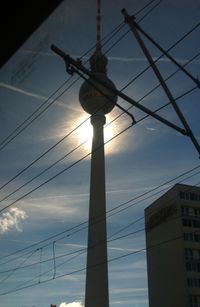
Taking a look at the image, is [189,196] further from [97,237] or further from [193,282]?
[97,237]

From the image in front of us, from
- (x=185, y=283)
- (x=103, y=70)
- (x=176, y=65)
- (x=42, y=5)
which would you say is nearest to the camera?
(x=42, y=5)

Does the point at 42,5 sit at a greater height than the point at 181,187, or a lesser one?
lesser

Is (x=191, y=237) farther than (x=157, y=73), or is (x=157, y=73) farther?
(x=191, y=237)

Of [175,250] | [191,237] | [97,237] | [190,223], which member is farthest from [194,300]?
[97,237]

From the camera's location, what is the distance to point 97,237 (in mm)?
100812

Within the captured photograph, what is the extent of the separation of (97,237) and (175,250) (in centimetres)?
1831

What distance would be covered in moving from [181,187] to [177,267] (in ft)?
58.6

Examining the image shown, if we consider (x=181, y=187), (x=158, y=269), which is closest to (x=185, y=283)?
(x=158, y=269)

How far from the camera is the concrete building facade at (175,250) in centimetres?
8962

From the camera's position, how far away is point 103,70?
126750 millimetres

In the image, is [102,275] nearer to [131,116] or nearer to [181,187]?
[181,187]

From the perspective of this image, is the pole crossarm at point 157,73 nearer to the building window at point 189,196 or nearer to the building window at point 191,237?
the building window at point 191,237

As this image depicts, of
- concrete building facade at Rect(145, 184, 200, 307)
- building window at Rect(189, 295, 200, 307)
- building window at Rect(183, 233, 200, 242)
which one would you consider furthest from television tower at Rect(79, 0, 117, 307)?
building window at Rect(183, 233, 200, 242)

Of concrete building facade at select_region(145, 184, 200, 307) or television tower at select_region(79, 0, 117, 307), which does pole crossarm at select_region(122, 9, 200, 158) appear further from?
concrete building facade at select_region(145, 184, 200, 307)
